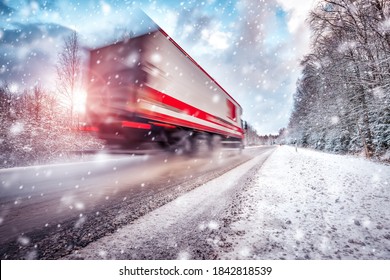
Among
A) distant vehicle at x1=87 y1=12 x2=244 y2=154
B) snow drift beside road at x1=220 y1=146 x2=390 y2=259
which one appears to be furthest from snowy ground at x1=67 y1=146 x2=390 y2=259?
distant vehicle at x1=87 y1=12 x2=244 y2=154

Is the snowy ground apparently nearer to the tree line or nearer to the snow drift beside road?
the snow drift beside road

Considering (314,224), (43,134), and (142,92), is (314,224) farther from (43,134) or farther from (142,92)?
(43,134)

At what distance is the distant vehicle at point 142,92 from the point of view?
16.4 ft

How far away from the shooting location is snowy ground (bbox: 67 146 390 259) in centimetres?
193

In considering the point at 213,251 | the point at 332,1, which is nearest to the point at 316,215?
the point at 213,251

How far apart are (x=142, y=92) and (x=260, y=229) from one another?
13.9 feet

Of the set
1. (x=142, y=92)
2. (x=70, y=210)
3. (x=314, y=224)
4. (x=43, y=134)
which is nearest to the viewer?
(x=314, y=224)

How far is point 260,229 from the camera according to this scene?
2.39 metres

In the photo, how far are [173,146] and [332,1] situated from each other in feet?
25.4

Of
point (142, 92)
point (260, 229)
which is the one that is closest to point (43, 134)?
point (142, 92)

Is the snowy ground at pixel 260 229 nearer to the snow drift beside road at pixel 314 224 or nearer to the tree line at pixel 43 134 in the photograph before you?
the snow drift beside road at pixel 314 224

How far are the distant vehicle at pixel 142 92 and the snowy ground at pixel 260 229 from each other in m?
2.59

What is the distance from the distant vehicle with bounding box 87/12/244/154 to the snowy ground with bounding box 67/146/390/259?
8.49 ft
